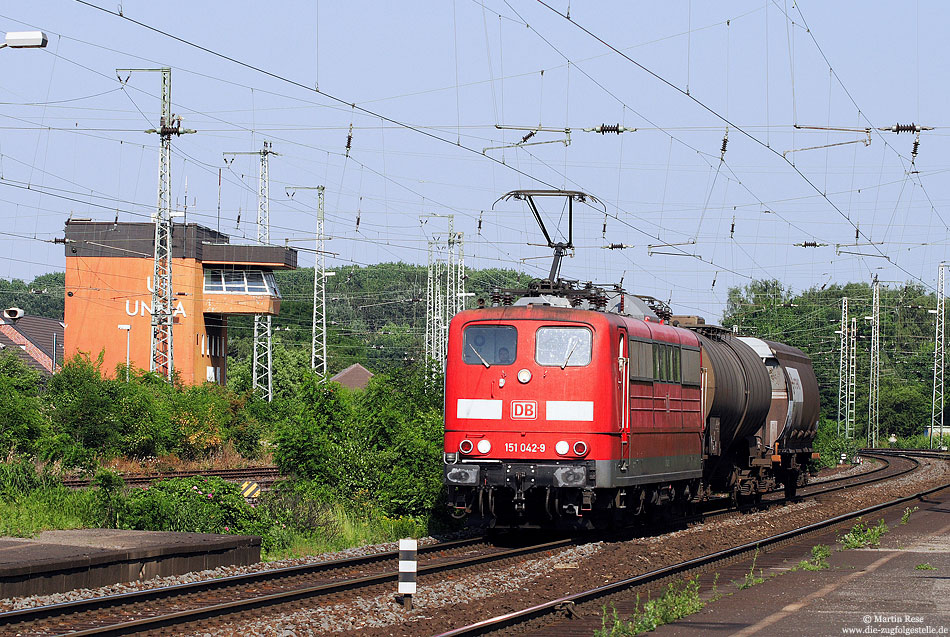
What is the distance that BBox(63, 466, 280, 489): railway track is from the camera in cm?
2856

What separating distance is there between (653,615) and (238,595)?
4464 mm

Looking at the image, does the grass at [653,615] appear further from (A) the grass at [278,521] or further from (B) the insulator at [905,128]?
(B) the insulator at [905,128]

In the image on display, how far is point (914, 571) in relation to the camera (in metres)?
15.3

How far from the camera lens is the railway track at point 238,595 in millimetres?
10742

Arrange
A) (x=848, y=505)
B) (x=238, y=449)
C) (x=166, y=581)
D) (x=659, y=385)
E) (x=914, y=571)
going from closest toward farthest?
(x=166, y=581) → (x=914, y=571) → (x=659, y=385) → (x=848, y=505) → (x=238, y=449)

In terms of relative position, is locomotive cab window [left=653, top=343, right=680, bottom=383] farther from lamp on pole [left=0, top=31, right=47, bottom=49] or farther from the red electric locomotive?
lamp on pole [left=0, top=31, right=47, bottom=49]

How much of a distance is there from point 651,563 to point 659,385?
433 cm

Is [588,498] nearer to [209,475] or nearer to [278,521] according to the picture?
[278,521]

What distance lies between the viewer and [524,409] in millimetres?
17984

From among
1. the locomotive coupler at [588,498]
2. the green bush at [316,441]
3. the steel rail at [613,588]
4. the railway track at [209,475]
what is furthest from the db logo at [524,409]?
the railway track at [209,475]

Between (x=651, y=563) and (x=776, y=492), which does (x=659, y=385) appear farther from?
(x=776, y=492)

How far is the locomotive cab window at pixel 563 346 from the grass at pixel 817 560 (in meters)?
4.24

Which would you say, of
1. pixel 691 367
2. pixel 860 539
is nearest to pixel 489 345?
pixel 691 367

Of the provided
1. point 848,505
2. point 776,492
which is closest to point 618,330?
point 848,505
